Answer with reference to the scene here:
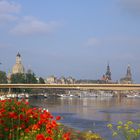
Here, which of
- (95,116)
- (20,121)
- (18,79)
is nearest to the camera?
(20,121)

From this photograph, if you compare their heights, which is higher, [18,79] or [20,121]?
[18,79]

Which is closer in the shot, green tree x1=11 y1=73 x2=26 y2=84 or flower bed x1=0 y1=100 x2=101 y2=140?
flower bed x1=0 y1=100 x2=101 y2=140

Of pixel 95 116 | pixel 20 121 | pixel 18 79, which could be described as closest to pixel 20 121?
pixel 20 121

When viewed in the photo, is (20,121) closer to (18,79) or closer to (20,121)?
(20,121)

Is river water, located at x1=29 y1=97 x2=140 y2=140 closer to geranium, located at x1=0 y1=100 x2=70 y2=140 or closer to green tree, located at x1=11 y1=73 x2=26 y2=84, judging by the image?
geranium, located at x1=0 y1=100 x2=70 y2=140

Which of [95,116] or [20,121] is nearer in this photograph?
[20,121]

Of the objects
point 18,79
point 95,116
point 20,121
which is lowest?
point 95,116

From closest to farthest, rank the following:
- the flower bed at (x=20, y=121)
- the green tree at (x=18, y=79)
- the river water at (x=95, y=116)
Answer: the flower bed at (x=20, y=121) < the river water at (x=95, y=116) < the green tree at (x=18, y=79)

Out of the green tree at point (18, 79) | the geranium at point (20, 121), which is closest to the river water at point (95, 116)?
the geranium at point (20, 121)

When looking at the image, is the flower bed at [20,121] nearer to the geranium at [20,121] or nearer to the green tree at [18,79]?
the geranium at [20,121]

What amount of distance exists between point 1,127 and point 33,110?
4.10ft

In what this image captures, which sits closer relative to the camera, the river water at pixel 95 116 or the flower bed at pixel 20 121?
the flower bed at pixel 20 121

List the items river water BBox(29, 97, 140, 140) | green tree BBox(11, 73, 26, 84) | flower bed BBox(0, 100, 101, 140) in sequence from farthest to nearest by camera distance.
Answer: green tree BBox(11, 73, 26, 84) < river water BBox(29, 97, 140, 140) < flower bed BBox(0, 100, 101, 140)

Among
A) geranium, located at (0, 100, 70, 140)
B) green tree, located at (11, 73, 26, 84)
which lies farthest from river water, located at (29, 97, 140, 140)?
green tree, located at (11, 73, 26, 84)
